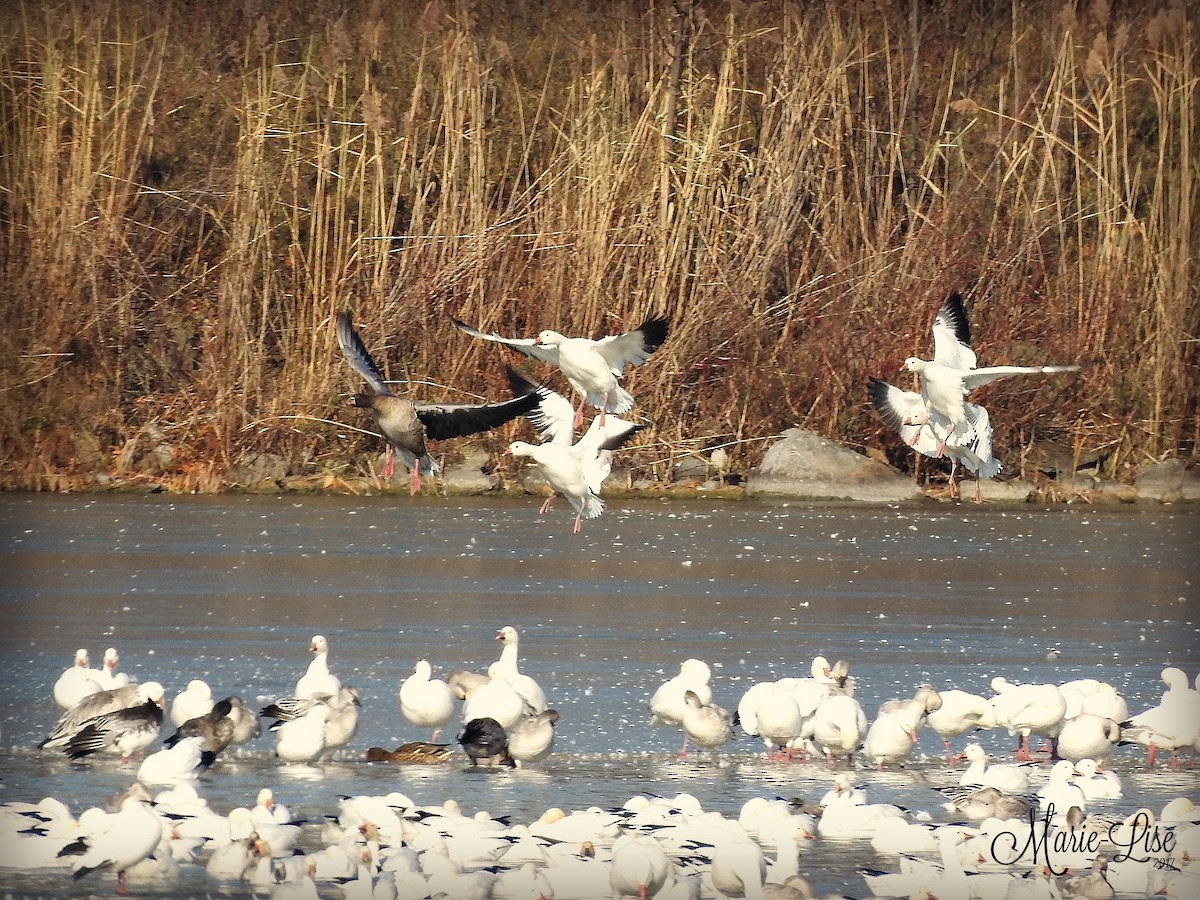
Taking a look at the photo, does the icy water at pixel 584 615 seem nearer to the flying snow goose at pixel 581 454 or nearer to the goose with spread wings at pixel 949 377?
the flying snow goose at pixel 581 454

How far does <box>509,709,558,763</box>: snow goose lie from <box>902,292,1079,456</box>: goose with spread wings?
5199 millimetres

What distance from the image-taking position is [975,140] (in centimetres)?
1719

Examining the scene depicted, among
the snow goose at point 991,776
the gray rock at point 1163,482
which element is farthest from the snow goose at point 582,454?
the gray rock at point 1163,482

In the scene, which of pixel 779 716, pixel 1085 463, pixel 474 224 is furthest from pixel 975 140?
pixel 779 716

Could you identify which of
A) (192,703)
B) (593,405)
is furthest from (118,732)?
(593,405)

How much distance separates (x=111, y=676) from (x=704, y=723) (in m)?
2.35

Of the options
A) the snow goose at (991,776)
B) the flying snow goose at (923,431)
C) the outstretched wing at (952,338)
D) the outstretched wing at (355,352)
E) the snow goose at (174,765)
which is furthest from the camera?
the flying snow goose at (923,431)

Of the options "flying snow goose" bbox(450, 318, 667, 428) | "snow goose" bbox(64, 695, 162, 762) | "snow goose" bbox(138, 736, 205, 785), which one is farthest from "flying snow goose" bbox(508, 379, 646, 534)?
"snow goose" bbox(138, 736, 205, 785)

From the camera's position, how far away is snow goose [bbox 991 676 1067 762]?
7008 millimetres

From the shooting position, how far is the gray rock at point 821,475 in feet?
48.0

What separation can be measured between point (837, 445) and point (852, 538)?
243cm

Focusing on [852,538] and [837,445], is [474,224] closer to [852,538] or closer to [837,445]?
[837,445]

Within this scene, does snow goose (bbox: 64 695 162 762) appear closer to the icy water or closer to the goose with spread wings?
the icy water

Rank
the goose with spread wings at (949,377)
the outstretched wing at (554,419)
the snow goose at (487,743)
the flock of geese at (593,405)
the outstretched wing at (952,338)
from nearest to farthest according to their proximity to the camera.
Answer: the snow goose at (487,743), the flock of geese at (593,405), the outstretched wing at (554,419), the goose with spread wings at (949,377), the outstretched wing at (952,338)
